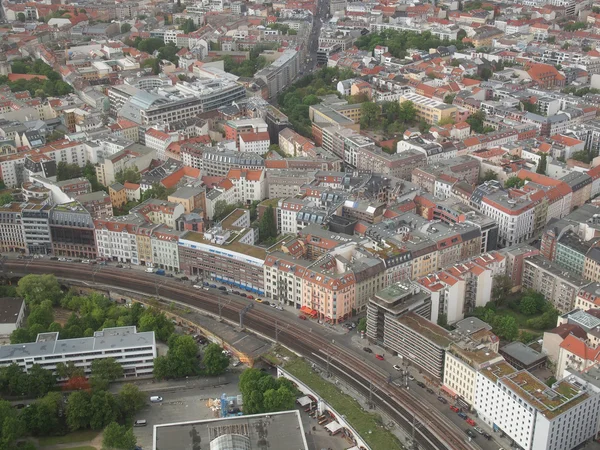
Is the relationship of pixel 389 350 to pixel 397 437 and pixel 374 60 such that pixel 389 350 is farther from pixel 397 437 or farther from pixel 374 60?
pixel 374 60

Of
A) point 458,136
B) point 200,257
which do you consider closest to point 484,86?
point 458,136

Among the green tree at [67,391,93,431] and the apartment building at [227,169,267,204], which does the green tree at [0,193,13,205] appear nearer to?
the apartment building at [227,169,267,204]

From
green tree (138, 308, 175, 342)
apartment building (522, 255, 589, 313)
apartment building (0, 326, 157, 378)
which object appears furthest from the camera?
apartment building (522, 255, 589, 313)

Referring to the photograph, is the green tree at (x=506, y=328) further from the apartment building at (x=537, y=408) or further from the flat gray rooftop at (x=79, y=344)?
the flat gray rooftop at (x=79, y=344)

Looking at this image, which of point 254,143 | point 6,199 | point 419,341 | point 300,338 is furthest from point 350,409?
point 254,143

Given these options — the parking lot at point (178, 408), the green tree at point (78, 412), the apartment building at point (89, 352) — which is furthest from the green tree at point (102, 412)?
the apartment building at point (89, 352)

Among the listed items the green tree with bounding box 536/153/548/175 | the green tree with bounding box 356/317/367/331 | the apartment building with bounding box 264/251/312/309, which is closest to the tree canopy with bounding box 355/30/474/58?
the green tree with bounding box 536/153/548/175
